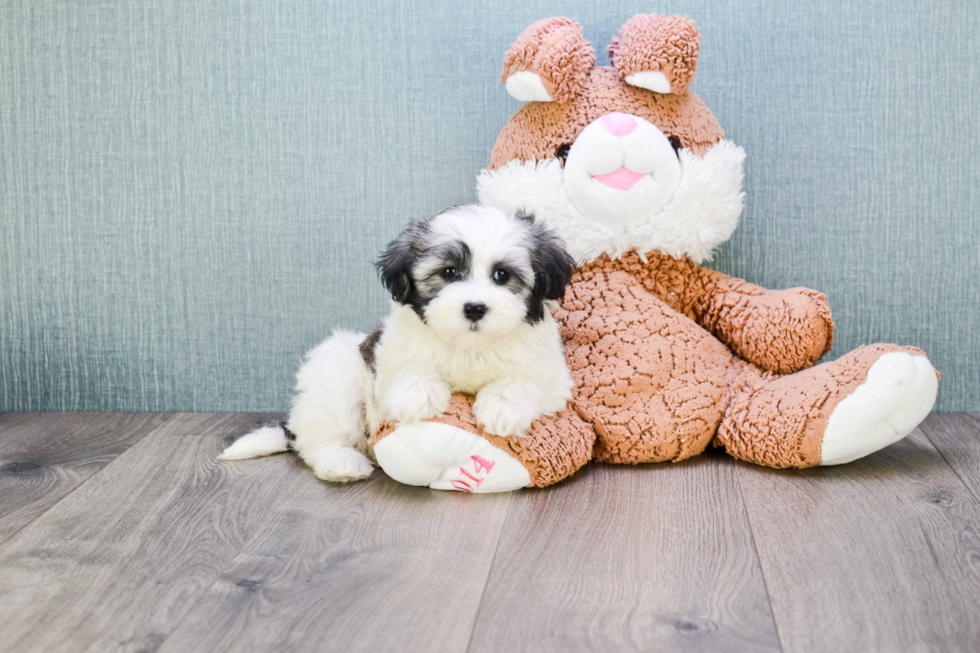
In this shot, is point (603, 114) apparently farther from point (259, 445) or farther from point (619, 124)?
point (259, 445)

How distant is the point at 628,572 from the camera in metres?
1.34

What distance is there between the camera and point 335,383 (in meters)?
1.92

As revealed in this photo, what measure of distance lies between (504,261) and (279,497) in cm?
68

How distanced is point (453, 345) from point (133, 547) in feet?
2.32

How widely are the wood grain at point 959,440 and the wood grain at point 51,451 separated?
75.0 inches

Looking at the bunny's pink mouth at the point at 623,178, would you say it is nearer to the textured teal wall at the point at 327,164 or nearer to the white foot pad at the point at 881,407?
the textured teal wall at the point at 327,164

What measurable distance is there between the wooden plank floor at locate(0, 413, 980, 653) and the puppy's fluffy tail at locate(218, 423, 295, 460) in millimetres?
48

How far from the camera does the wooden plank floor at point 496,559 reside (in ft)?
3.82

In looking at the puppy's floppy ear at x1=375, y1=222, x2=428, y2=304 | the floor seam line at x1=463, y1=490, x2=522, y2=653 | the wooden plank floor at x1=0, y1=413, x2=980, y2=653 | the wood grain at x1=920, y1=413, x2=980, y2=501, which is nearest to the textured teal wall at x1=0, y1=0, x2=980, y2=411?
the wood grain at x1=920, y1=413, x2=980, y2=501

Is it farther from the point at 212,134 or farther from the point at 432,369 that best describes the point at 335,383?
the point at 212,134

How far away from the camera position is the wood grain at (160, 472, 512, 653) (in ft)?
3.80

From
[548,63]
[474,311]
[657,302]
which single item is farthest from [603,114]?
[474,311]

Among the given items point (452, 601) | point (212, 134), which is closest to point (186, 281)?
point (212, 134)

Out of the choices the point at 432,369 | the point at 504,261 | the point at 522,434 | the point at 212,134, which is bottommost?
the point at 522,434
